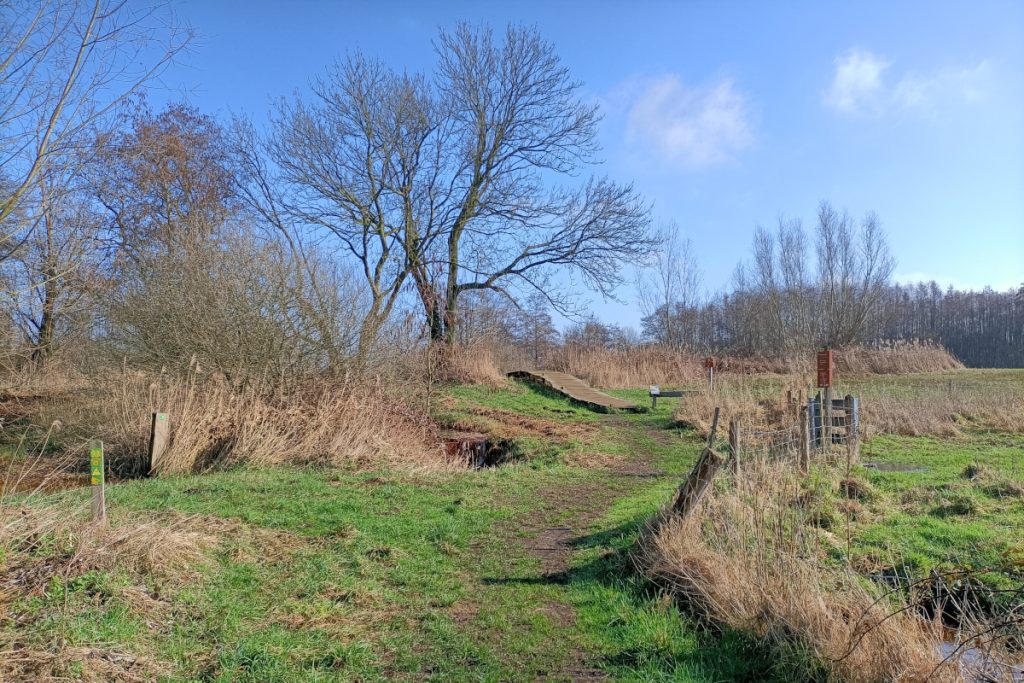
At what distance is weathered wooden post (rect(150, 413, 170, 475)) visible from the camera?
9.53 m

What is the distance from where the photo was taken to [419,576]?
5551 mm

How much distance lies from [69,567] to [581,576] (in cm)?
375

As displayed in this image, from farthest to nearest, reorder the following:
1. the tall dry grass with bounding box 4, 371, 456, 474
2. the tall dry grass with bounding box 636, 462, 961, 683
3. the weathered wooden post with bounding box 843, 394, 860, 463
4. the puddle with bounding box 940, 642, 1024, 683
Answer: the tall dry grass with bounding box 4, 371, 456, 474, the weathered wooden post with bounding box 843, 394, 860, 463, the tall dry grass with bounding box 636, 462, 961, 683, the puddle with bounding box 940, 642, 1024, 683

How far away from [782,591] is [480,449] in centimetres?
1066

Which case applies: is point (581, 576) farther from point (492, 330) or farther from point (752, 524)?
point (492, 330)

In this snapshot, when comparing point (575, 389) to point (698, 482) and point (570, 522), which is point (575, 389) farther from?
point (698, 482)

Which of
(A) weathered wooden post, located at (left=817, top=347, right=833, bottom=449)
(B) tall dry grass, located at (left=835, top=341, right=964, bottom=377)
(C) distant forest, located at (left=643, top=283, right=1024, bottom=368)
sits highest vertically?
(C) distant forest, located at (left=643, top=283, right=1024, bottom=368)

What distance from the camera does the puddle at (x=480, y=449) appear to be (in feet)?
44.3

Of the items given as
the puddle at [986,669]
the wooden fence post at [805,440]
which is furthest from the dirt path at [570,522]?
the wooden fence post at [805,440]

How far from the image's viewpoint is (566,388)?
A: 22.9m

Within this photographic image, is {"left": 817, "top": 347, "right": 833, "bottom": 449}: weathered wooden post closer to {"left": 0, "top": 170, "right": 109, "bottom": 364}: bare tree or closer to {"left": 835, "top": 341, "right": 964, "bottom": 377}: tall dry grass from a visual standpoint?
{"left": 0, "top": 170, "right": 109, "bottom": 364}: bare tree

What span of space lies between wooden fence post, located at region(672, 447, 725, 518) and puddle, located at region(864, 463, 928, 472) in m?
5.52

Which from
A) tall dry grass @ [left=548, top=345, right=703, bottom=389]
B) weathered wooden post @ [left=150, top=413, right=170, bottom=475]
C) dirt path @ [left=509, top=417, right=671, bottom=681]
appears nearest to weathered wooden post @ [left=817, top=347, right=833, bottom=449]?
dirt path @ [left=509, top=417, right=671, bottom=681]

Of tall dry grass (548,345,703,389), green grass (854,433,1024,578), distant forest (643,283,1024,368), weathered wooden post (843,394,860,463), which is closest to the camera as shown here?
green grass (854,433,1024,578)
